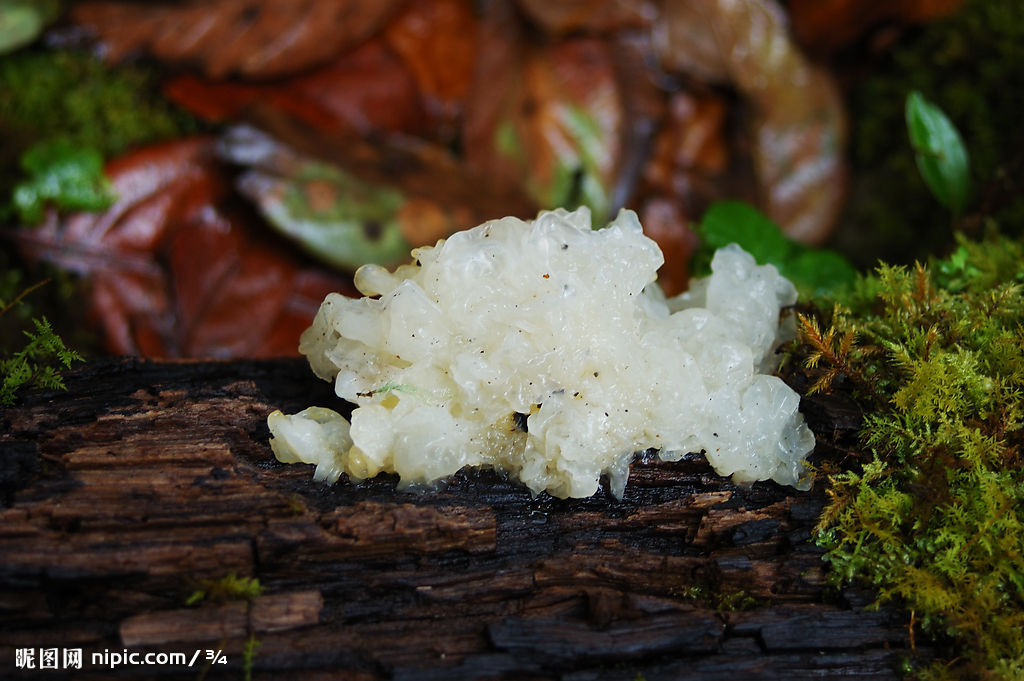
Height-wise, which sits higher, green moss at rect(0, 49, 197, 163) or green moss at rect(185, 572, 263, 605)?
Answer: green moss at rect(0, 49, 197, 163)

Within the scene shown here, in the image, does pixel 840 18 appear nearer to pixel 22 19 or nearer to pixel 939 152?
pixel 939 152

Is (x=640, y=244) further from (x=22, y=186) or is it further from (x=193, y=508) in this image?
(x=22, y=186)

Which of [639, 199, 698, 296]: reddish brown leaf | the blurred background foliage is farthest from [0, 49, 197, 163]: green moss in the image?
[639, 199, 698, 296]: reddish brown leaf

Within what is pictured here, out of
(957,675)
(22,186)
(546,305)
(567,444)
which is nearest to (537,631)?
(567,444)

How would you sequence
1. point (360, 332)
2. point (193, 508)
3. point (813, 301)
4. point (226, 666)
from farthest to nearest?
point (813, 301) → point (360, 332) → point (193, 508) → point (226, 666)

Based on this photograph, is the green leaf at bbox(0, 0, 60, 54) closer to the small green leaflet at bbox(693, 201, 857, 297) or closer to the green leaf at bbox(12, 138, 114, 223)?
the green leaf at bbox(12, 138, 114, 223)

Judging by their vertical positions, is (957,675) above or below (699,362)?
below

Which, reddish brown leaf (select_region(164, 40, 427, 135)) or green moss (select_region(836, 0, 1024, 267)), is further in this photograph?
reddish brown leaf (select_region(164, 40, 427, 135))
